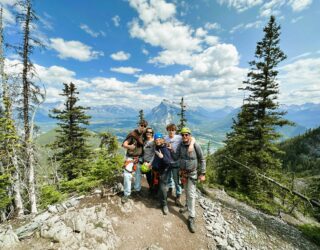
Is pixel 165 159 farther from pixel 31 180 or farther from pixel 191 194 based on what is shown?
pixel 31 180

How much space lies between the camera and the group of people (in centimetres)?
621

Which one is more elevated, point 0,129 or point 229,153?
point 0,129

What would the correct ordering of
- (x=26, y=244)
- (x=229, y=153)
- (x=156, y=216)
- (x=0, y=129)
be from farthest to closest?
(x=229, y=153)
(x=0, y=129)
(x=156, y=216)
(x=26, y=244)

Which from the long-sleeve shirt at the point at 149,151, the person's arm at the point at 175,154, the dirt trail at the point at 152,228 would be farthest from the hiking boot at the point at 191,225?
the long-sleeve shirt at the point at 149,151

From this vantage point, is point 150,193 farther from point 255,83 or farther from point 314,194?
point 314,194

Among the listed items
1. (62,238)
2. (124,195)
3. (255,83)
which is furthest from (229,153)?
(62,238)

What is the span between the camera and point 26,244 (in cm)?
514

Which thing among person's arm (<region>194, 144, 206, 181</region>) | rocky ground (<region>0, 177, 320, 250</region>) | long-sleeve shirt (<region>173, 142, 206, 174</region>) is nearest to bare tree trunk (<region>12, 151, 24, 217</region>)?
rocky ground (<region>0, 177, 320, 250</region>)

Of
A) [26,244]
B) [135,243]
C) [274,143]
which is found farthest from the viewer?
[274,143]

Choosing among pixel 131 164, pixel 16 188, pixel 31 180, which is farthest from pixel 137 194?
pixel 16 188

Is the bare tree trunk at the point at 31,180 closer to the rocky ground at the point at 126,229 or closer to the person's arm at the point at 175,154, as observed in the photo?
the rocky ground at the point at 126,229

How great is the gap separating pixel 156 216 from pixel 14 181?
28.9ft

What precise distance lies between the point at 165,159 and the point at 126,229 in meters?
2.48

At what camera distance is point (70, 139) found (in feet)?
62.3
